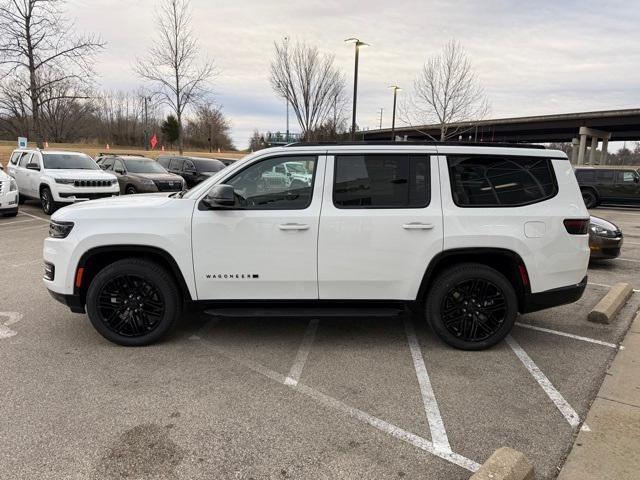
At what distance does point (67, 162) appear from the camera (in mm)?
13562

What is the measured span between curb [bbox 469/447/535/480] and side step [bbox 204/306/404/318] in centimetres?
174

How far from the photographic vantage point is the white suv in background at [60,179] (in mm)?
12547

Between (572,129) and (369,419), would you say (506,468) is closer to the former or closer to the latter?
(369,419)

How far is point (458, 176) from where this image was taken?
4.15 metres

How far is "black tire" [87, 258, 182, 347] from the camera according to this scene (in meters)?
4.12

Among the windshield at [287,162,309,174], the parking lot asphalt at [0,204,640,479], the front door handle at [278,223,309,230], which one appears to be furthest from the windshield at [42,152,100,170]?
the front door handle at [278,223,309,230]

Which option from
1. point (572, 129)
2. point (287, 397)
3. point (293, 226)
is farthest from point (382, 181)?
point (572, 129)

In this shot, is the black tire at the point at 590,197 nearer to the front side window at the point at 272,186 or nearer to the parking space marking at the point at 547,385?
the parking space marking at the point at 547,385

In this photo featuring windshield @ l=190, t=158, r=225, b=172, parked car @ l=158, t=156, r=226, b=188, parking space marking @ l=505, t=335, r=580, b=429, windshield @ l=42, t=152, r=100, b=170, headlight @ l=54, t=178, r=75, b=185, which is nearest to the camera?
parking space marking @ l=505, t=335, r=580, b=429

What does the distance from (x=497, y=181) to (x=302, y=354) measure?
2369 millimetres

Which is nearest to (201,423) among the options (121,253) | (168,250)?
(168,250)

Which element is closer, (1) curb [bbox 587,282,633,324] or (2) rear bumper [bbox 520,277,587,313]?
(2) rear bumper [bbox 520,277,587,313]

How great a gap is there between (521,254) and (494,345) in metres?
0.90

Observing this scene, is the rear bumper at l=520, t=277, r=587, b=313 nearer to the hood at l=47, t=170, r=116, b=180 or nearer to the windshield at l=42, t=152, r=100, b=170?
the hood at l=47, t=170, r=116, b=180
